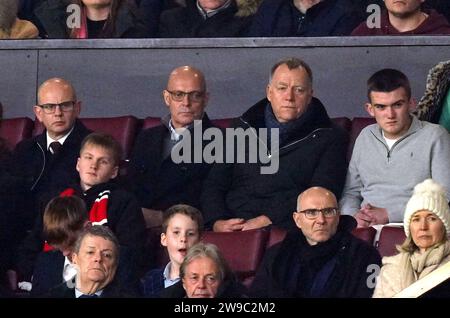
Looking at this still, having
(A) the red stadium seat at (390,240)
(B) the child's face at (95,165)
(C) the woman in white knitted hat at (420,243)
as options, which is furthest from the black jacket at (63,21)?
(C) the woman in white knitted hat at (420,243)

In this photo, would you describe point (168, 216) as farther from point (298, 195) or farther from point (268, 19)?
point (268, 19)

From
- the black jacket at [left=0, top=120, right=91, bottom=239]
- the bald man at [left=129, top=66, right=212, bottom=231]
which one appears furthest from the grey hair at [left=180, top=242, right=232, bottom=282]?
the black jacket at [left=0, top=120, right=91, bottom=239]

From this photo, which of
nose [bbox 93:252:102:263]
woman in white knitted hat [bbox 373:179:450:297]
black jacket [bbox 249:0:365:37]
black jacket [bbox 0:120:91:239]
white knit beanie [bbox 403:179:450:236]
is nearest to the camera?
woman in white knitted hat [bbox 373:179:450:297]

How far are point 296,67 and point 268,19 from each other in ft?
3.25

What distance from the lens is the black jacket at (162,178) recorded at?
28.3 feet

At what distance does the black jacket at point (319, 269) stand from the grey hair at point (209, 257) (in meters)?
0.17

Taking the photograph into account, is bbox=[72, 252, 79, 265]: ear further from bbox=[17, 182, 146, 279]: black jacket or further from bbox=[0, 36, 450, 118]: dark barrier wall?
bbox=[0, 36, 450, 118]: dark barrier wall

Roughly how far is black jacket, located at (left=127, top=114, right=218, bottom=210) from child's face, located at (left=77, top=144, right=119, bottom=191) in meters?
0.20

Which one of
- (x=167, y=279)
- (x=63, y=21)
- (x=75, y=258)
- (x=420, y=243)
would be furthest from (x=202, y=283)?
(x=63, y=21)

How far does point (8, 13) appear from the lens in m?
9.69

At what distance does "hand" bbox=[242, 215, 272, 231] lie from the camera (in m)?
8.24

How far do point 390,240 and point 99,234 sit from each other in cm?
127

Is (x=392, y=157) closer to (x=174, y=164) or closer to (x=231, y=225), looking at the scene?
(x=231, y=225)

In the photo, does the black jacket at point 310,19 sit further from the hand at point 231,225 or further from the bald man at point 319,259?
the bald man at point 319,259
